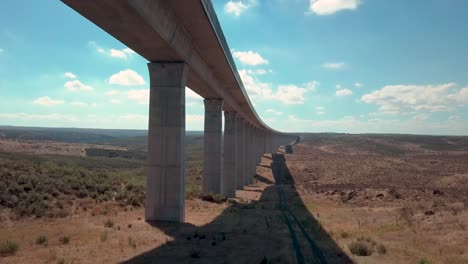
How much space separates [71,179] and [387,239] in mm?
19897

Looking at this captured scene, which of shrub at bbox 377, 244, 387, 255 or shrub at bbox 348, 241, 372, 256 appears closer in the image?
shrub at bbox 348, 241, 372, 256

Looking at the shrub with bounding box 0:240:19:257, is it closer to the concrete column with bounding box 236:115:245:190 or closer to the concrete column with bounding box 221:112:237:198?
the concrete column with bounding box 221:112:237:198

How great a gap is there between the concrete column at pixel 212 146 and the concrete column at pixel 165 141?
14406 mm

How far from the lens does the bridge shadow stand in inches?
541

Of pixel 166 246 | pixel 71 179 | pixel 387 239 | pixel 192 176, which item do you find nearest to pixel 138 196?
pixel 71 179

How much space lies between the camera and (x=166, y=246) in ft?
51.7

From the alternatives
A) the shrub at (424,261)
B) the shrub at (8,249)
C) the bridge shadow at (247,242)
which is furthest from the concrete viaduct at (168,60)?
the shrub at (424,261)

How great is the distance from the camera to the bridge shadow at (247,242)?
13.7 metres

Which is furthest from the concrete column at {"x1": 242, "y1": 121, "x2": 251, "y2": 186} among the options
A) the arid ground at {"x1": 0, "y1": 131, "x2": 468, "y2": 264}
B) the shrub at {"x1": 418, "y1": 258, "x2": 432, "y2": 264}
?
the shrub at {"x1": 418, "y1": 258, "x2": 432, "y2": 264}

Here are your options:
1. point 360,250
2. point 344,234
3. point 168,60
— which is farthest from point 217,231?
point 168,60

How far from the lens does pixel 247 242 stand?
16.7 metres

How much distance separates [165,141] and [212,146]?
15284 mm

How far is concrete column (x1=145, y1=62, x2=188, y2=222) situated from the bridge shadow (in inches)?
40.0

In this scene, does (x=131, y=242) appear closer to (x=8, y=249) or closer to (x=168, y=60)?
(x=8, y=249)
